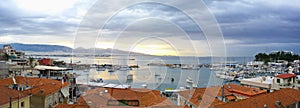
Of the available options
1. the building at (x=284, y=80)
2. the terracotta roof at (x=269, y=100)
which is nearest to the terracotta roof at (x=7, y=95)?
the terracotta roof at (x=269, y=100)

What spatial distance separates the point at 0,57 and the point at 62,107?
32697 mm

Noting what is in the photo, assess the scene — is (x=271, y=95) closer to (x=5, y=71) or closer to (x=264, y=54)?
(x=5, y=71)

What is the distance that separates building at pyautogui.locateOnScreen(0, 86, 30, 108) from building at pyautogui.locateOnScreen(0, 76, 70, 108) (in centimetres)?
63

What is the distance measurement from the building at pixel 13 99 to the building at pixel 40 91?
0.63 metres

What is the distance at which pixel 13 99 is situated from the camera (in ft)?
32.8

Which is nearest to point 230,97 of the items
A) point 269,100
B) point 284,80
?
point 269,100

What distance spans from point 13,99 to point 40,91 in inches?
86.2

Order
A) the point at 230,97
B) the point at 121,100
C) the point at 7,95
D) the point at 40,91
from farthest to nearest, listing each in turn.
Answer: the point at 230,97, the point at 121,100, the point at 40,91, the point at 7,95

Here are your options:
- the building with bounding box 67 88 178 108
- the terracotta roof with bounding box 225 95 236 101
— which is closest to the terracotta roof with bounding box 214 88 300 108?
the terracotta roof with bounding box 225 95 236 101

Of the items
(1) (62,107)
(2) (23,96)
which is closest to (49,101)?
(2) (23,96)

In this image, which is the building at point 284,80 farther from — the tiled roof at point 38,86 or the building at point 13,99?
the building at point 13,99

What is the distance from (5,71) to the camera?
18.6 metres

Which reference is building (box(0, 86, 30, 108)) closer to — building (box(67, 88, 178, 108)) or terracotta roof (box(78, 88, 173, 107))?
building (box(67, 88, 178, 108))

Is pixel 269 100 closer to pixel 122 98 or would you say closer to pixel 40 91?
pixel 122 98
